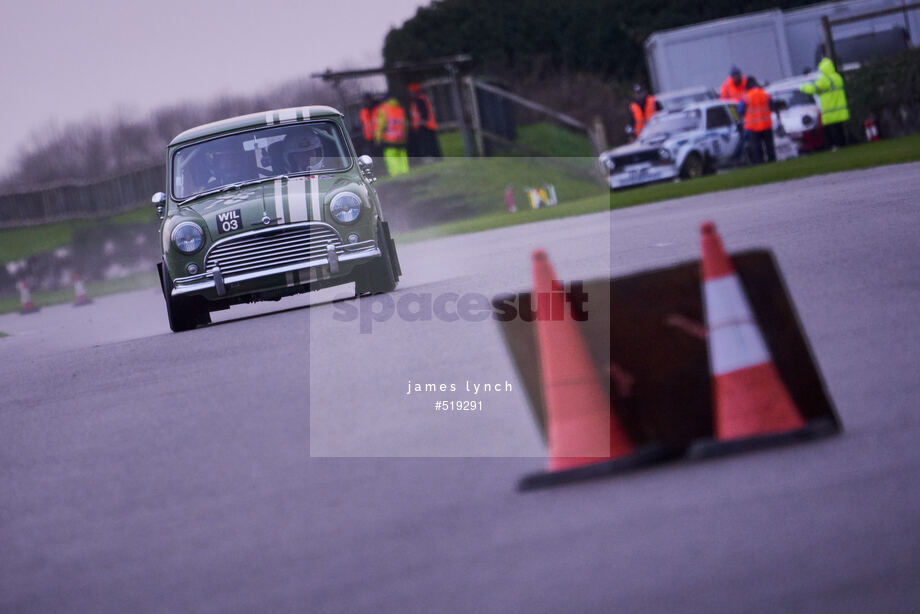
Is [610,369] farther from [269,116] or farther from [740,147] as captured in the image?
[740,147]

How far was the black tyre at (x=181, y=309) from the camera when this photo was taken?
13508 mm

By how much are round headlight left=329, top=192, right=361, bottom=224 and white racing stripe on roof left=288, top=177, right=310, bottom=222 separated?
23cm

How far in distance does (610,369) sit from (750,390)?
502 mm

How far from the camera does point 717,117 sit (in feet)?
98.6

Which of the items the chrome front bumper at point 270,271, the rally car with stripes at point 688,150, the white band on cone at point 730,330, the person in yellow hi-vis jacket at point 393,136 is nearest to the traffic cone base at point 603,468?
the white band on cone at point 730,330

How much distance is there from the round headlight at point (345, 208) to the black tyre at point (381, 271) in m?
0.31

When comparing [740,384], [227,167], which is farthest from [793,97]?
[740,384]

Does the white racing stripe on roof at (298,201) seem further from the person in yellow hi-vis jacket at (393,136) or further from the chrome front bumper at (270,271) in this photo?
the person in yellow hi-vis jacket at (393,136)

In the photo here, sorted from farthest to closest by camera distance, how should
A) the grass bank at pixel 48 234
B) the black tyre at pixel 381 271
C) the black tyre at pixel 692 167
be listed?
the grass bank at pixel 48 234
the black tyre at pixel 692 167
the black tyre at pixel 381 271

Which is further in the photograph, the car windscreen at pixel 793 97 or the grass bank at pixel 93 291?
the grass bank at pixel 93 291

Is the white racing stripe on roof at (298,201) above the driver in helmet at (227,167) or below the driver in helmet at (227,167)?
below

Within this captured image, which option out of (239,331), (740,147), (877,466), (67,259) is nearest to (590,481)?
(877,466)

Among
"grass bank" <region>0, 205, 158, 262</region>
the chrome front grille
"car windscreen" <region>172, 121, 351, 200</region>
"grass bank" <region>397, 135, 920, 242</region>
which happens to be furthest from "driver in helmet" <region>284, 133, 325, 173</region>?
"grass bank" <region>0, 205, 158, 262</region>

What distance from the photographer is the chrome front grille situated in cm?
1306
